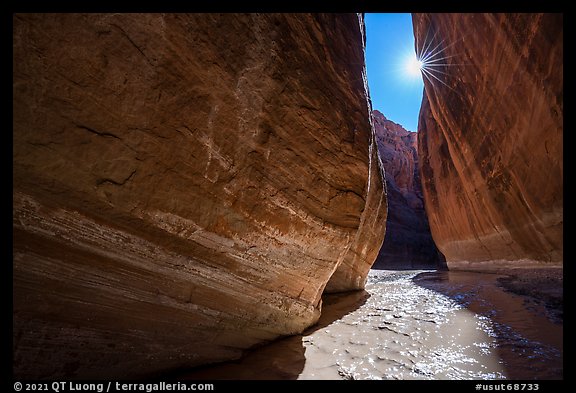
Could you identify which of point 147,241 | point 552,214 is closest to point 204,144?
point 147,241

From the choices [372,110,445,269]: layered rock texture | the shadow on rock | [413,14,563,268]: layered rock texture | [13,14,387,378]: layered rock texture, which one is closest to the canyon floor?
the shadow on rock

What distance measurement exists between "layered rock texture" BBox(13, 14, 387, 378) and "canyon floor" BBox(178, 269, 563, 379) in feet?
1.56

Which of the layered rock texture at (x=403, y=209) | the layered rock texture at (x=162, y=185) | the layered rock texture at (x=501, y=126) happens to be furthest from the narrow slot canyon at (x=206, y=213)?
the layered rock texture at (x=403, y=209)

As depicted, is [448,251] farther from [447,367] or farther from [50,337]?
[50,337]

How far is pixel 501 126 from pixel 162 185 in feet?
37.1

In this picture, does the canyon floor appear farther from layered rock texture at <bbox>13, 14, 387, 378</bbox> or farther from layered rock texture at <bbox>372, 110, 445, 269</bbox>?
layered rock texture at <bbox>372, 110, 445, 269</bbox>

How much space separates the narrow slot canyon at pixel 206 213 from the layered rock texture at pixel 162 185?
1cm

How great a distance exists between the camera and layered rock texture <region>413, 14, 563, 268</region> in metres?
6.55

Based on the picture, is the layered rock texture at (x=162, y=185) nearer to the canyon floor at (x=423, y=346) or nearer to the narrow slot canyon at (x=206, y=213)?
the narrow slot canyon at (x=206, y=213)

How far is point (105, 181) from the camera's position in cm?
208

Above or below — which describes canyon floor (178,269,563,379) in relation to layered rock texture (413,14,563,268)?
below

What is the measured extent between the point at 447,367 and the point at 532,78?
8163mm

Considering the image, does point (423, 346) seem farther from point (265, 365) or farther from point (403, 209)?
point (403, 209)

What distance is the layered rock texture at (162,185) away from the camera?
73.0 inches
